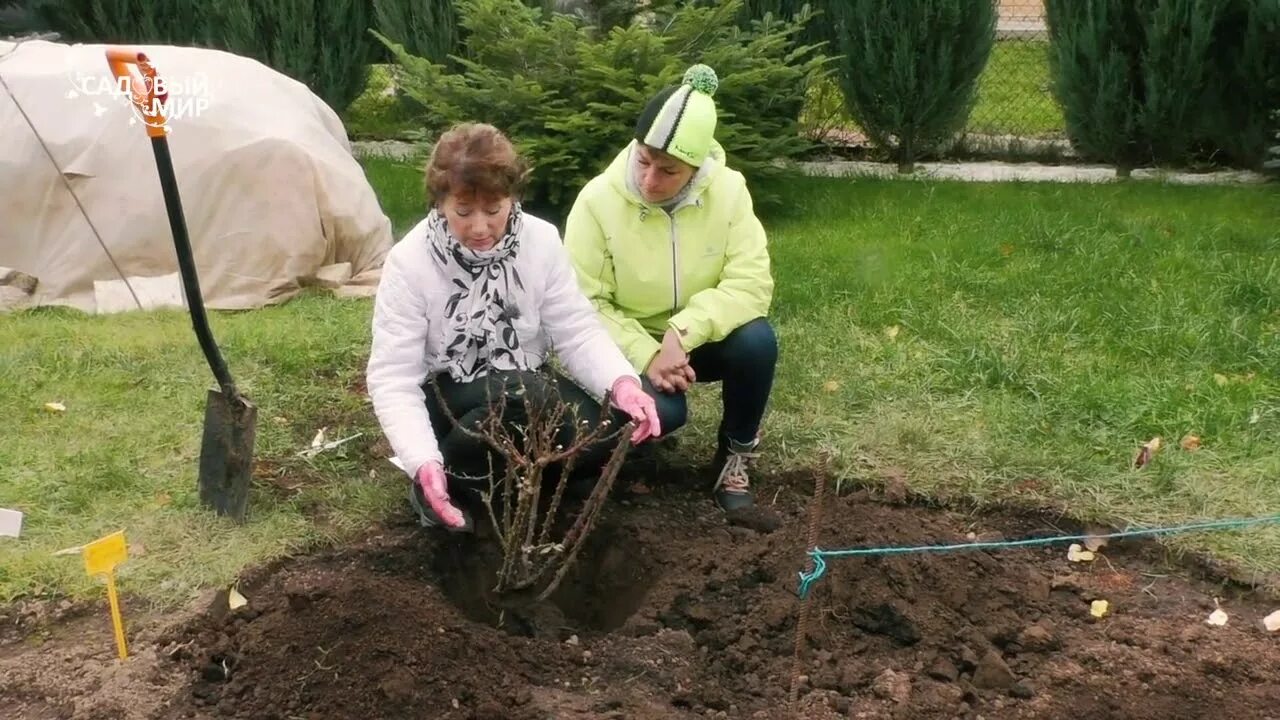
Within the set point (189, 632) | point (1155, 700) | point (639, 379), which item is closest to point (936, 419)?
point (639, 379)

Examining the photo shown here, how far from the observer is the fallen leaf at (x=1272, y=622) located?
9.05 feet

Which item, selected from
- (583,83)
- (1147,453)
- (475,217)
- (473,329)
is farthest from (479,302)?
(583,83)

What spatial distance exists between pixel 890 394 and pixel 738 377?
87cm

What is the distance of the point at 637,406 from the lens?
2934mm

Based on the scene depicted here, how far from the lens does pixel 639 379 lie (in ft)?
10.2

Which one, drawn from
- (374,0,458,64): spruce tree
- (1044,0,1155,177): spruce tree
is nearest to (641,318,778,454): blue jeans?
(1044,0,1155,177): spruce tree

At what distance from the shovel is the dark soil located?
0.36m

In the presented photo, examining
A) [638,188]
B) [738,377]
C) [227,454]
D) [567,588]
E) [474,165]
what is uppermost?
[474,165]

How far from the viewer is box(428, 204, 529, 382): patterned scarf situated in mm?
2906

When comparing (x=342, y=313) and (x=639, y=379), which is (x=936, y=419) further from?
(x=342, y=313)

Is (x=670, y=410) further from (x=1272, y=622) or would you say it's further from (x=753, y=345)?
(x=1272, y=622)

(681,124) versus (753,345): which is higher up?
(681,124)

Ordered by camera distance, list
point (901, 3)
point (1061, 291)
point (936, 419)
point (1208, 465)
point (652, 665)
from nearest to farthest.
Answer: point (652, 665) < point (1208, 465) < point (936, 419) < point (1061, 291) < point (901, 3)

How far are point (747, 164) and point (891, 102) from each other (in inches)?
77.8
